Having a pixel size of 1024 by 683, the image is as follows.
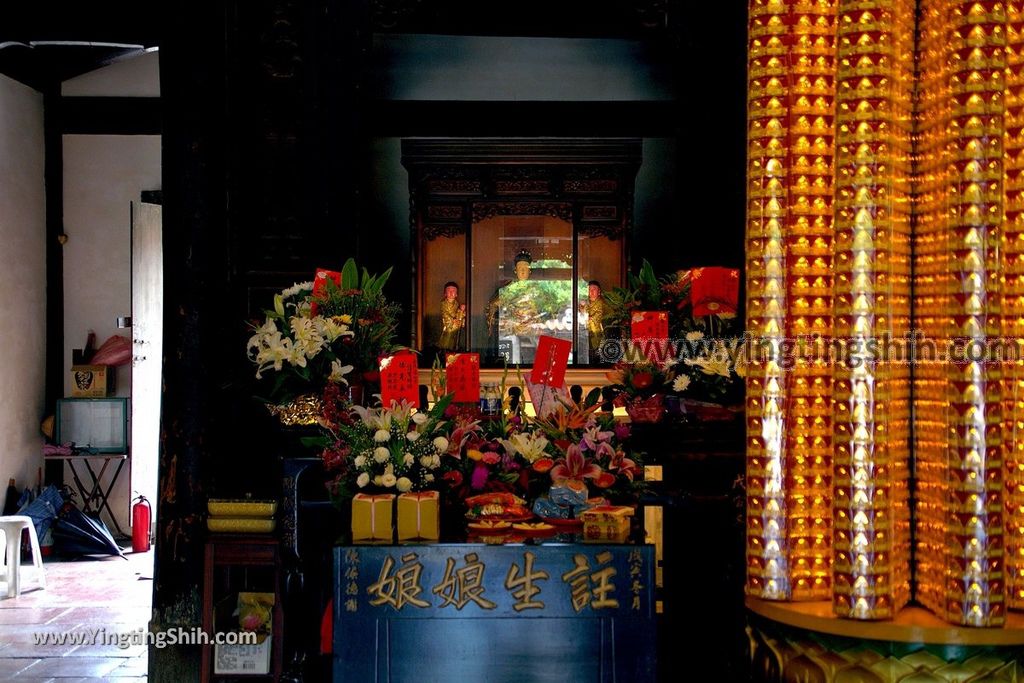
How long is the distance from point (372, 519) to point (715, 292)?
1868mm

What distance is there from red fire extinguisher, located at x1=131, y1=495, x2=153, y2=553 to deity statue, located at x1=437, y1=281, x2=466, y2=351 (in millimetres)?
2613

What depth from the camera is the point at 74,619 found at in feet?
18.9

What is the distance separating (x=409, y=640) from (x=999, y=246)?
1.93 metres

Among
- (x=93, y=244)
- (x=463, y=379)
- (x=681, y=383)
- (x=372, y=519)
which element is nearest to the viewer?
(x=372, y=519)

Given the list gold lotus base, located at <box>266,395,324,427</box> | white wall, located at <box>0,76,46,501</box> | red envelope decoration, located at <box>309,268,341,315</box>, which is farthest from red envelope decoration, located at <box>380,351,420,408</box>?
white wall, located at <box>0,76,46,501</box>

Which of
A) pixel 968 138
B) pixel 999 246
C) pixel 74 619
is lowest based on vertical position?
pixel 74 619

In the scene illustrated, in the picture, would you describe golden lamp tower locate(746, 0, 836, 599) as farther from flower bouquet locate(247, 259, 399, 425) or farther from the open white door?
the open white door

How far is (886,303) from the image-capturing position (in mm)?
2725

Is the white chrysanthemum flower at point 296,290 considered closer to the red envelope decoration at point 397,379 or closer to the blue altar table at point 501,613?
the red envelope decoration at point 397,379

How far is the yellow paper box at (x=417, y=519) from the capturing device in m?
3.32

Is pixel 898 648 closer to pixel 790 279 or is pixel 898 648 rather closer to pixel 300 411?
pixel 790 279

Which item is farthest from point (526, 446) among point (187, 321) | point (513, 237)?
point (513, 237)

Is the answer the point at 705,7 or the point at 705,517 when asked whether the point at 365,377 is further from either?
the point at 705,7

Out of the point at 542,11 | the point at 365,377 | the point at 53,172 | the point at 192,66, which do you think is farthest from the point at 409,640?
the point at 53,172
